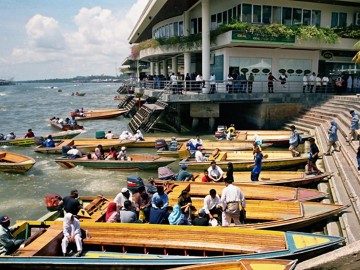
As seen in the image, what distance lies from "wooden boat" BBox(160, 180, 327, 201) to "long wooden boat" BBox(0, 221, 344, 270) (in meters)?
3.19

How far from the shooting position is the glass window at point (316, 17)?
29828 mm

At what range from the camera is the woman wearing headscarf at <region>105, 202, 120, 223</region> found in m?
9.97

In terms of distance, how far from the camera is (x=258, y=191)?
12312 mm

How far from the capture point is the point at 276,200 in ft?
37.1

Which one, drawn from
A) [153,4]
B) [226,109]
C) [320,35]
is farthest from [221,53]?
[153,4]

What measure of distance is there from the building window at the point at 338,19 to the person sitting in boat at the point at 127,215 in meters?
28.3

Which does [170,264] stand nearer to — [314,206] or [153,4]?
[314,206]

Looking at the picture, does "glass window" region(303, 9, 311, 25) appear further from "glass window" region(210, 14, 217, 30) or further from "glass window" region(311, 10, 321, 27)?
"glass window" region(210, 14, 217, 30)

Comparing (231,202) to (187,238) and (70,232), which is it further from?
(70,232)

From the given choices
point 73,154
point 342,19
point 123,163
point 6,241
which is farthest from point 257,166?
point 342,19

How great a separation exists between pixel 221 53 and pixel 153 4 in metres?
10.0

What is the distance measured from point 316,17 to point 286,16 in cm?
312

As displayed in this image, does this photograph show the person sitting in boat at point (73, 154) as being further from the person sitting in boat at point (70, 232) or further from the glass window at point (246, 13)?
the glass window at point (246, 13)

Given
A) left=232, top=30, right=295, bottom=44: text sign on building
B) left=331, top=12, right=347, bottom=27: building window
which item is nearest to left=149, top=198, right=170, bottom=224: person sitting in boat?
left=232, top=30, right=295, bottom=44: text sign on building
